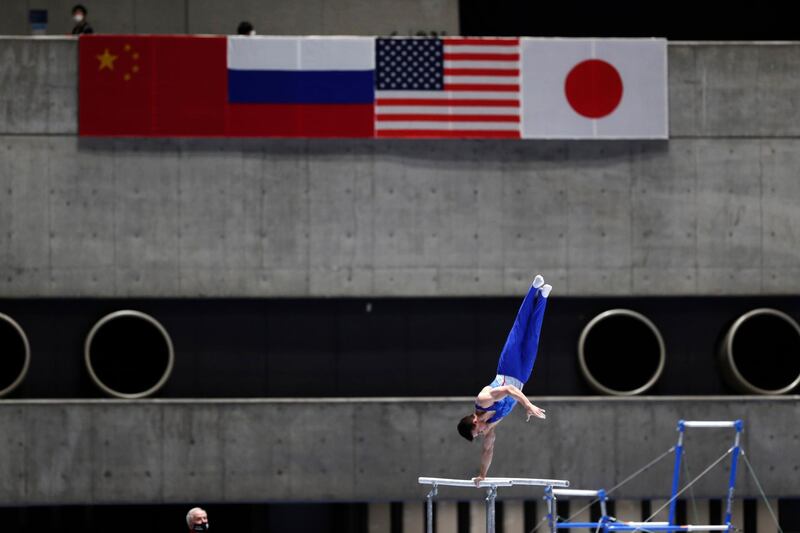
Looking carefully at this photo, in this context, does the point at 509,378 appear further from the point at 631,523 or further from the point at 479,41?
the point at 479,41

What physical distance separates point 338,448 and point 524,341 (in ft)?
27.8

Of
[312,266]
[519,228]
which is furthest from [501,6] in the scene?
[312,266]

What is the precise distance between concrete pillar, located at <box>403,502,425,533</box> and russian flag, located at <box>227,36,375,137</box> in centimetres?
707

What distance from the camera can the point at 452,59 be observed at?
2605cm

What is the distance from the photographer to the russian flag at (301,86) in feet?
85.0

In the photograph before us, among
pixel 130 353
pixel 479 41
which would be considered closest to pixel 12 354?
pixel 130 353

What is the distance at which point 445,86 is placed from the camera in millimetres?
26094

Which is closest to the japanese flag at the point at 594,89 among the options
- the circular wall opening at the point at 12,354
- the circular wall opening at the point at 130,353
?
the circular wall opening at the point at 130,353

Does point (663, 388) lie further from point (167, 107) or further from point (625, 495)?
point (167, 107)

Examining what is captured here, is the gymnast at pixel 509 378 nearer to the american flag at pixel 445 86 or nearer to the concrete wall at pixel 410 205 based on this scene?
the concrete wall at pixel 410 205

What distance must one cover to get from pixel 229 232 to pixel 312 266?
1.69 metres

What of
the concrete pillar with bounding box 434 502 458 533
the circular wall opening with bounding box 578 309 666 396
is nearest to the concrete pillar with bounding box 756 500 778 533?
the circular wall opening with bounding box 578 309 666 396

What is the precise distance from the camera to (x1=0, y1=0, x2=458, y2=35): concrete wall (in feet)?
91.5

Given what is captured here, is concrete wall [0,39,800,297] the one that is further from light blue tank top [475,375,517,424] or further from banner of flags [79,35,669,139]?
light blue tank top [475,375,517,424]
